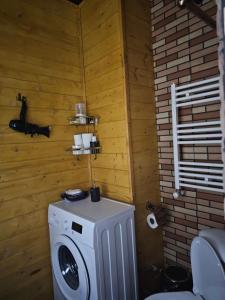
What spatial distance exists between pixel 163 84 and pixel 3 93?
1289 mm

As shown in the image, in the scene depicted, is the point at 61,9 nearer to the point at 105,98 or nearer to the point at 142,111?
the point at 105,98

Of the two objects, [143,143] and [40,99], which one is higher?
[40,99]

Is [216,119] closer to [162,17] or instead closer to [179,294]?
[162,17]

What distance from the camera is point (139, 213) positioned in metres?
1.72

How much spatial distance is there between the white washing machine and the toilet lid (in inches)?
20.3

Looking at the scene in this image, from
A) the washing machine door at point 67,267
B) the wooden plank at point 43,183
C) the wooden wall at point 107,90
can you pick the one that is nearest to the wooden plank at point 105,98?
the wooden wall at point 107,90

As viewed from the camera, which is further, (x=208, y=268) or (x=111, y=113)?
(x=111, y=113)

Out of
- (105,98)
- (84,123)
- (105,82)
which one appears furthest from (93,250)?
(105,82)

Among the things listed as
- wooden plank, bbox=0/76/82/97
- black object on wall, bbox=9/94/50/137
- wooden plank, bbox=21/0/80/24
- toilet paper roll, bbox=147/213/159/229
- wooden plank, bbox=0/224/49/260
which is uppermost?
wooden plank, bbox=21/0/80/24

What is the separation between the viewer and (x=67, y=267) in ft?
5.38

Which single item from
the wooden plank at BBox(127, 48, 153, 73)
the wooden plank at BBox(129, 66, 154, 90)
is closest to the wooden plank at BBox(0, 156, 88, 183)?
the wooden plank at BBox(129, 66, 154, 90)

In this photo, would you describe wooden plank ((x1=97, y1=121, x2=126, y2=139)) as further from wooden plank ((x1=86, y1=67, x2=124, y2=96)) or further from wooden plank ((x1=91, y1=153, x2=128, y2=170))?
wooden plank ((x1=86, y1=67, x2=124, y2=96))

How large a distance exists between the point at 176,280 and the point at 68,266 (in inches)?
32.4

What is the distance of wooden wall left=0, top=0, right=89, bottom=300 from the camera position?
1572 mm
